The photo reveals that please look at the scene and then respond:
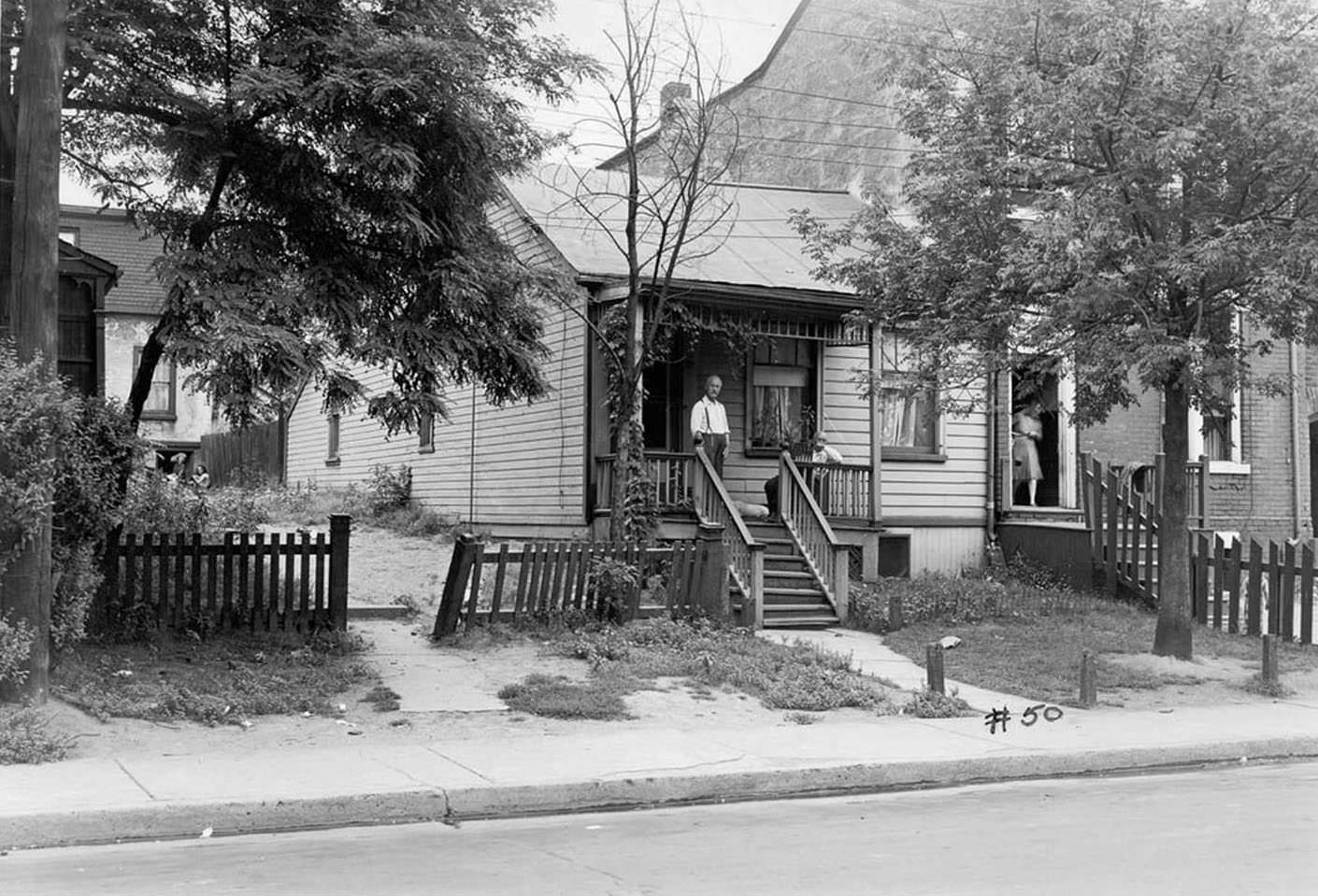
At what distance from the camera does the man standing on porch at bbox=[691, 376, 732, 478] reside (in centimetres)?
1723

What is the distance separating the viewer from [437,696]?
11.5 m

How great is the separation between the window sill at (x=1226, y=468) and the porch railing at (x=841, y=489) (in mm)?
6537

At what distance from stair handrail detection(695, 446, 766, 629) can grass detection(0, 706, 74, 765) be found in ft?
25.8

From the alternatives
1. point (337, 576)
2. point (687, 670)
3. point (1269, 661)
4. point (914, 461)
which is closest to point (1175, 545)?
point (1269, 661)

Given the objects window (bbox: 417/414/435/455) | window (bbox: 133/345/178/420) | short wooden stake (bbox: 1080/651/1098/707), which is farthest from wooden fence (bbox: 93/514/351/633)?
window (bbox: 133/345/178/420)

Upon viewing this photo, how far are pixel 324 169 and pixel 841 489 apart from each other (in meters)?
9.43

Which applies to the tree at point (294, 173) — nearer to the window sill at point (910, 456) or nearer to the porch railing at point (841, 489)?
the porch railing at point (841, 489)

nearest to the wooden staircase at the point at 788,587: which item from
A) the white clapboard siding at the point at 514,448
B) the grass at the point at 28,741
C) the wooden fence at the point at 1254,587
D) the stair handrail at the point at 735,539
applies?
the stair handrail at the point at 735,539

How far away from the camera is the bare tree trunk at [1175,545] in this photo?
1362cm

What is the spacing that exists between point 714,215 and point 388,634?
29.4 feet

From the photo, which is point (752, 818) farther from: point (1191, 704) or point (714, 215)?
point (714, 215)

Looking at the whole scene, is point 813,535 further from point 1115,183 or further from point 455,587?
point 1115,183

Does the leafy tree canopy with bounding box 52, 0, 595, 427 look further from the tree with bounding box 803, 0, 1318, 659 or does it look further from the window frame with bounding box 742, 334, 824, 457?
the window frame with bounding box 742, 334, 824, 457

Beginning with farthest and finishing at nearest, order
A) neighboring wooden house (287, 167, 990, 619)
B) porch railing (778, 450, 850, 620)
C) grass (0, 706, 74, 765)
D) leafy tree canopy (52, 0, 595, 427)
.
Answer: neighboring wooden house (287, 167, 990, 619)
porch railing (778, 450, 850, 620)
leafy tree canopy (52, 0, 595, 427)
grass (0, 706, 74, 765)
